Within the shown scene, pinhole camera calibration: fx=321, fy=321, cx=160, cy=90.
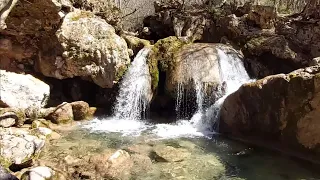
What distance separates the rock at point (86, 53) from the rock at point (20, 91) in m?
1.49

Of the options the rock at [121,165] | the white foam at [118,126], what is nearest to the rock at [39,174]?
the rock at [121,165]

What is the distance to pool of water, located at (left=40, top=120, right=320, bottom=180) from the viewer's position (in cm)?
761

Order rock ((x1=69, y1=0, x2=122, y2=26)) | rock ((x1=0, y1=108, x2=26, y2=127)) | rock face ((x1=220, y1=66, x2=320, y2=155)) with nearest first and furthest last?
rock face ((x1=220, y1=66, x2=320, y2=155)) < rock ((x1=0, y1=108, x2=26, y2=127)) < rock ((x1=69, y1=0, x2=122, y2=26))

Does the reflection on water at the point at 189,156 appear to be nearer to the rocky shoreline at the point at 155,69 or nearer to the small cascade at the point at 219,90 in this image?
the rocky shoreline at the point at 155,69

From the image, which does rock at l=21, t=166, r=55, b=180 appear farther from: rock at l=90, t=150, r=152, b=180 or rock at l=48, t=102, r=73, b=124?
rock at l=48, t=102, r=73, b=124

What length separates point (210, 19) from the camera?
15.4m

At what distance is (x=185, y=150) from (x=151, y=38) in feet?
28.5

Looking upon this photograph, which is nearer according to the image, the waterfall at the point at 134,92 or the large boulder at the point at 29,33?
the large boulder at the point at 29,33

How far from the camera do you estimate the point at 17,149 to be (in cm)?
745

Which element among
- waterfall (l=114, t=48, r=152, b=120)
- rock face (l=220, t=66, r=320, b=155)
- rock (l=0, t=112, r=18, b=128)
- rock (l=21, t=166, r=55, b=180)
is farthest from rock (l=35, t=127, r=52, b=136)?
rock face (l=220, t=66, r=320, b=155)

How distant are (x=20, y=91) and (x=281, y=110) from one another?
26.9 ft

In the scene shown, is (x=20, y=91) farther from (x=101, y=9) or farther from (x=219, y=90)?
(x=219, y=90)

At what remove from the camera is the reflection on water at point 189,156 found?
24.9 feet

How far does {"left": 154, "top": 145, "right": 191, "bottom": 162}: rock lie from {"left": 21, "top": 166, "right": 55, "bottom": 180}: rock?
2791mm
